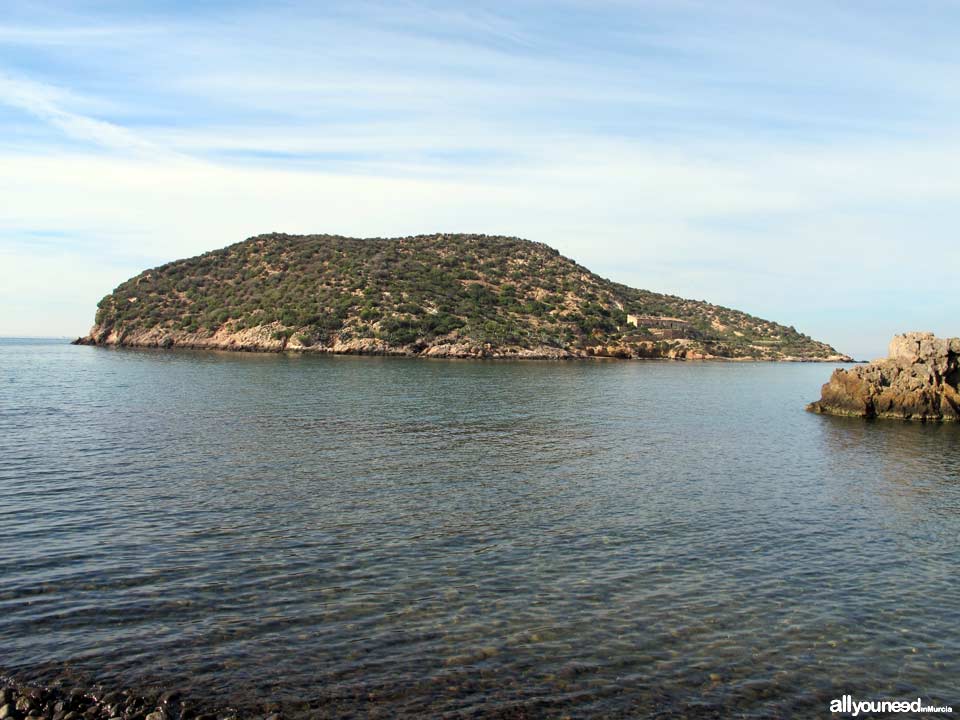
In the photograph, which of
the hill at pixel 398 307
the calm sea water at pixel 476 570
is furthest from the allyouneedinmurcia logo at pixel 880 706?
the hill at pixel 398 307

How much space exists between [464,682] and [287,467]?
1756 cm

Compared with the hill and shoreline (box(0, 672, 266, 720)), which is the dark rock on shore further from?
the hill

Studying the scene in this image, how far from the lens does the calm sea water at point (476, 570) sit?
36.8ft

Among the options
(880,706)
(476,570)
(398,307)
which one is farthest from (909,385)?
(398,307)

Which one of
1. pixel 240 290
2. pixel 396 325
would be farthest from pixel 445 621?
pixel 240 290

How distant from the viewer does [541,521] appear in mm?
20344

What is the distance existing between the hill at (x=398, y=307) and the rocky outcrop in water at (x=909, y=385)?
7480 centimetres

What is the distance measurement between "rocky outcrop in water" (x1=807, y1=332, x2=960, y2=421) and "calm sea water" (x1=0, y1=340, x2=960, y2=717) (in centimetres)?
1637

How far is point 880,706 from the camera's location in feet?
35.6

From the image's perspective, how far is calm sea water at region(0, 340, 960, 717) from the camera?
1123 cm

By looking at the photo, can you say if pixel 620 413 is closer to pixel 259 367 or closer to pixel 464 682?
pixel 464 682

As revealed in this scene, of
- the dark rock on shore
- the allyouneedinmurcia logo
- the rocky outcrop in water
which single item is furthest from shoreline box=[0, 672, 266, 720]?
the rocky outcrop in water

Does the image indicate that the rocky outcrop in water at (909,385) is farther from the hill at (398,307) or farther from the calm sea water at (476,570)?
the hill at (398,307)

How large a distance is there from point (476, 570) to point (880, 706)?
8.26 m
